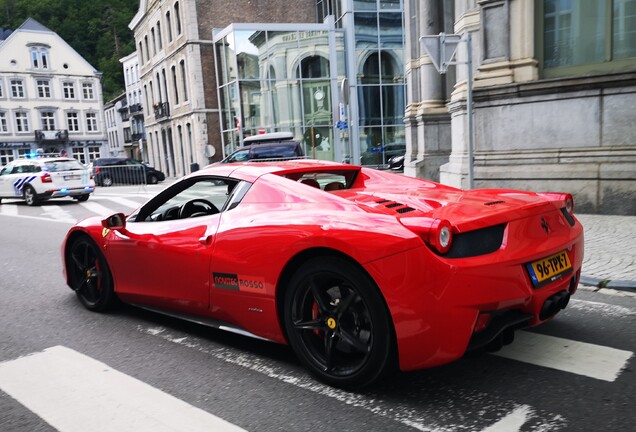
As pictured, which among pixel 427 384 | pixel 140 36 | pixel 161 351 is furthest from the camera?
pixel 140 36

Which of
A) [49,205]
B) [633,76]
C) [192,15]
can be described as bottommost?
[49,205]

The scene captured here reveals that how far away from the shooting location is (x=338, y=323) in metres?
3.04

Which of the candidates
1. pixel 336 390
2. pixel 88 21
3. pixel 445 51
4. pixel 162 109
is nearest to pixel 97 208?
pixel 445 51

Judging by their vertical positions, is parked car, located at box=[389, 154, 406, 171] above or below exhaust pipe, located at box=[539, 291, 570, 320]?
below

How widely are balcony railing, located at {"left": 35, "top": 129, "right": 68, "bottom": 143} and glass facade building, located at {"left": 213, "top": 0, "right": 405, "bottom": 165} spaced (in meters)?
38.2

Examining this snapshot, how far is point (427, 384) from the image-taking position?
10.3ft

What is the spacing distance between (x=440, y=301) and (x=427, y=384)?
0.70 m

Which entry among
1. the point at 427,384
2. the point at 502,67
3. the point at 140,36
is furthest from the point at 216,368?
the point at 140,36

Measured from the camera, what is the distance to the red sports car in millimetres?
2754

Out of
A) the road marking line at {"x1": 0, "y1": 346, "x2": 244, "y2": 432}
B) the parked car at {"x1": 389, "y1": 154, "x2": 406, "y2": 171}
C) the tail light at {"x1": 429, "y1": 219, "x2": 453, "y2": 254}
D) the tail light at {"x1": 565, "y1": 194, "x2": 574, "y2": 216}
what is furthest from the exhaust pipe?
the parked car at {"x1": 389, "y1": 154, "x2": 406, "y2": 171}

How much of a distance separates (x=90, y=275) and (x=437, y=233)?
3.51 meters

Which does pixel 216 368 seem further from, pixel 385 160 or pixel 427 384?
pixel 385 160

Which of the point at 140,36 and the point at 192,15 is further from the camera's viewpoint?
the point at 140,36

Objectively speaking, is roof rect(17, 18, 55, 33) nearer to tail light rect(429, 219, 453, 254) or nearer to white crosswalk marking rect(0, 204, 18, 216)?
white crosswalk marking rect(0, 204, 18, 216)
